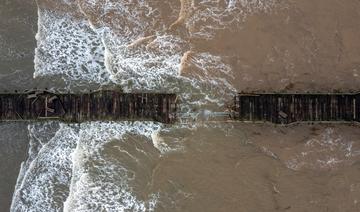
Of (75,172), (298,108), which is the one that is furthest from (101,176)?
(298,108)

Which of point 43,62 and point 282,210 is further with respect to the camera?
point 43,62

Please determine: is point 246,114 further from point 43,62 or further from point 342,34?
point 43,62

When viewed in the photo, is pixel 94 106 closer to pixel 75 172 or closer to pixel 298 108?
pixel 75 172

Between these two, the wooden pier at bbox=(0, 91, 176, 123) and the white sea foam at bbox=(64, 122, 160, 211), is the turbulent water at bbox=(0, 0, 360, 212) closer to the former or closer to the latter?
the white sea foam at bbox=(64, 122, 160, 211)

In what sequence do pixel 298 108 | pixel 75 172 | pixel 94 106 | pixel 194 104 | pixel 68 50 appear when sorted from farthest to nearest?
pixel 68 50
pixel 194 104
pixel 75 172
pixel 94 106
pixel 298 108

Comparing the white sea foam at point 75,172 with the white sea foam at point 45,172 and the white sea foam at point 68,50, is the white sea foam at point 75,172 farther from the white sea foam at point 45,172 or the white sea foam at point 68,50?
the white sea foam at point 68,50

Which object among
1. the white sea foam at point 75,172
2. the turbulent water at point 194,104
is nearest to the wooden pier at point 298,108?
the turbulent water at point 194,104

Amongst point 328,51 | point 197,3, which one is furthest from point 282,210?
point 197,3
